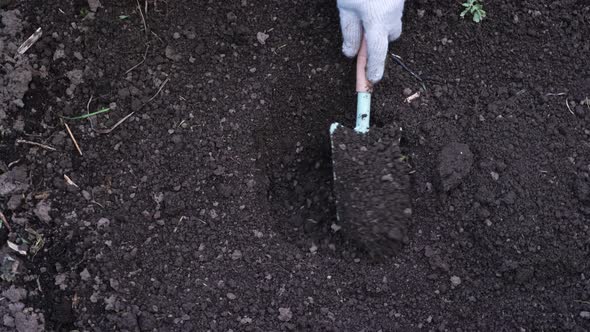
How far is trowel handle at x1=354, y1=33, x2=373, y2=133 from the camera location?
220 centimetres

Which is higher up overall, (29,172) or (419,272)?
(29,172)

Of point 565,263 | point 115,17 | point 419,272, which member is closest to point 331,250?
point 419,272

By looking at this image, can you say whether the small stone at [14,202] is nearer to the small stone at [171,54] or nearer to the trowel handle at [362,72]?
the small stone at [171,54]

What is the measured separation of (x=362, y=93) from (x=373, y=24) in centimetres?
22

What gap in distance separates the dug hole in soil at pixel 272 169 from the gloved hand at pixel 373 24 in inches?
3.8

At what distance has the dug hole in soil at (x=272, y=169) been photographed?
7.06 feet

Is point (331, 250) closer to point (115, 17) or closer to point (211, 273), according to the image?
point (211, 273)

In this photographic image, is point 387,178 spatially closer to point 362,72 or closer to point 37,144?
point 362,72

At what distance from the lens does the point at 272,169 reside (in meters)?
→ 2.31

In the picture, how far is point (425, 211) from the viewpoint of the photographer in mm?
2207

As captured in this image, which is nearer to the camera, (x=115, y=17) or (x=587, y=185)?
(x=587, y=185)

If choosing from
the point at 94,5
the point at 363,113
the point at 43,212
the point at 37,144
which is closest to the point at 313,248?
the point at 363,113

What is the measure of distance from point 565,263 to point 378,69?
86 centimetres

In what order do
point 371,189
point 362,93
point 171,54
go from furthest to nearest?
1. point 171,54
2. point 362,93
3. point 371,189
